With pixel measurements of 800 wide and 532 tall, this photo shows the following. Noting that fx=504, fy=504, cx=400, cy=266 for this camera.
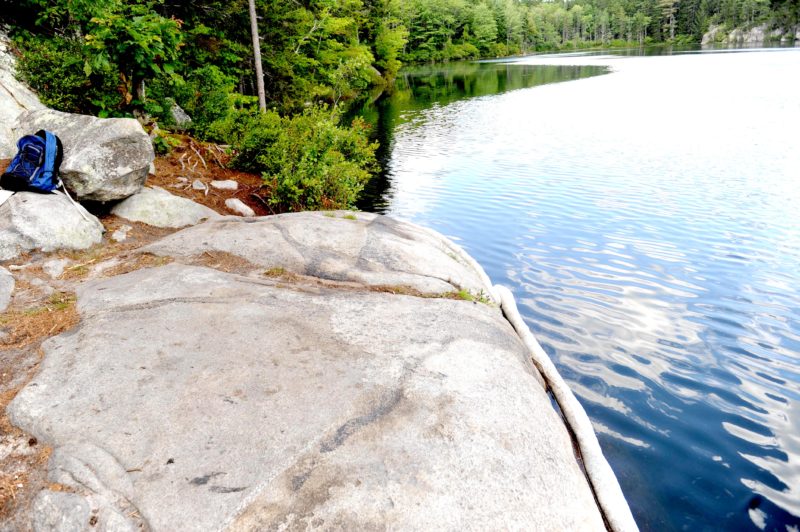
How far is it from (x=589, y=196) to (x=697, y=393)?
10.9 m

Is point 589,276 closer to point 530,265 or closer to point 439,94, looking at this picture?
point 530,265

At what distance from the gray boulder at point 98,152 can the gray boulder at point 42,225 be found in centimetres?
62

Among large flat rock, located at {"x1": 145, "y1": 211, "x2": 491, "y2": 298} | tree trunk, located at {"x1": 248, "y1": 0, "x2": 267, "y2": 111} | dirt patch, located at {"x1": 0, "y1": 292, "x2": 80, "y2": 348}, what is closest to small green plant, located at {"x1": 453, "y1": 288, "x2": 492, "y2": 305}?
large flat rock, located at {"x1": 145, "y1": 211, "x2": 491, "y2": 298}

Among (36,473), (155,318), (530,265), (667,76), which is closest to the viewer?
(36,473)

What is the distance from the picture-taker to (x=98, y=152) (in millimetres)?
9336

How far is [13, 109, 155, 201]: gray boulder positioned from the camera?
9195 millimetres

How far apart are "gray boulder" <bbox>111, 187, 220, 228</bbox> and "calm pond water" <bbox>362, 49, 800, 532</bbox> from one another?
6.91 m

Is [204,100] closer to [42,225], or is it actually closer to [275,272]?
[42,225]

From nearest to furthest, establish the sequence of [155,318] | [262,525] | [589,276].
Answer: [262,525] → [155,318] → [589,276]

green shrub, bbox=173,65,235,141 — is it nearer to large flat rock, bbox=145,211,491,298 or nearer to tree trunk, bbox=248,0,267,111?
tree trunk, bbox=248,0,267,111

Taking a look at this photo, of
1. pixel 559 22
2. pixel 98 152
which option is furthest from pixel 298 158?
pixel 559 22

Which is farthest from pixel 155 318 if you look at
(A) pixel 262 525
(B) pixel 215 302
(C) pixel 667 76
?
(C) pixel 667 76

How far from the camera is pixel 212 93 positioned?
16.8 m

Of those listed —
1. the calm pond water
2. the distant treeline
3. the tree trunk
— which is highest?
the distant treeline
